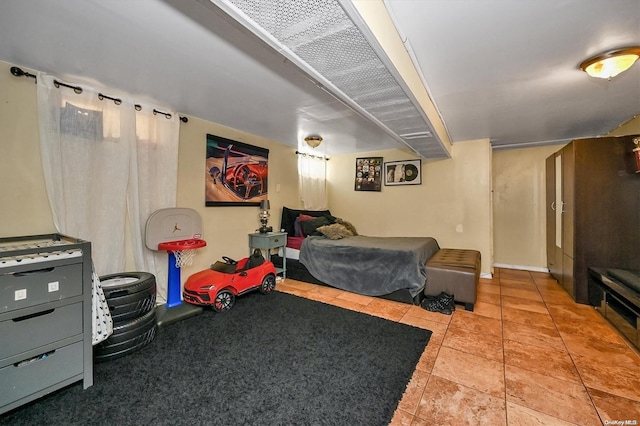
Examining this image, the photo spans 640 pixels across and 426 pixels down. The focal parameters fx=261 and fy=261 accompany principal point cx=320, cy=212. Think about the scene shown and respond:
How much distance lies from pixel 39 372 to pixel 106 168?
1766 mm

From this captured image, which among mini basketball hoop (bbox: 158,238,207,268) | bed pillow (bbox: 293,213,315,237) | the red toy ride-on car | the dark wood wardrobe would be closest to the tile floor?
the dark wood wardrobe

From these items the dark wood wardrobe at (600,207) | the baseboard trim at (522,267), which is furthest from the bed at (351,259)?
the baseboard trim at (522,267)

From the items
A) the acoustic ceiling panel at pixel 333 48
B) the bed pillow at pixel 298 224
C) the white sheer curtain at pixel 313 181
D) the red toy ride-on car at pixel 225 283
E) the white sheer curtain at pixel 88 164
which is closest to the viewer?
the acoustic ceiling panel at pixel 333 48

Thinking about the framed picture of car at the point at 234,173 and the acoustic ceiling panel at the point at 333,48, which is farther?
the framed picture of car at the point at 234,173

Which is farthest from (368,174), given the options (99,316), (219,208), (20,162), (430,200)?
(20,162)

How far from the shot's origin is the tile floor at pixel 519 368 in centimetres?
146

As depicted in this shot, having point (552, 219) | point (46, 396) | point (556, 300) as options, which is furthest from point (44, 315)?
point (552, 219)

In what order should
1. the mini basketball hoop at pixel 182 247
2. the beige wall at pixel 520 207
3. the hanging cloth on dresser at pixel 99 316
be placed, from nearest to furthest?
the hanging cloth on dresser at pixel 99 316, the mini basketball hoop at pixel 182 247, the beige wall at pixel 520 207

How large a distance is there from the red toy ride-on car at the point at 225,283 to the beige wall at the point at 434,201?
103 inches

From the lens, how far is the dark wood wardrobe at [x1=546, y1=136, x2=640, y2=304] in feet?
9.21

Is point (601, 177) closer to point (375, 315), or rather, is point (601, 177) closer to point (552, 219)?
point (552, 219)

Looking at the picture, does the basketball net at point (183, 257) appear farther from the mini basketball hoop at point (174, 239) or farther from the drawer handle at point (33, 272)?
the drawer handle at point (33, 272)

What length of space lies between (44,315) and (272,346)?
4.80ft

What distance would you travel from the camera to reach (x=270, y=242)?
385 centimetres
